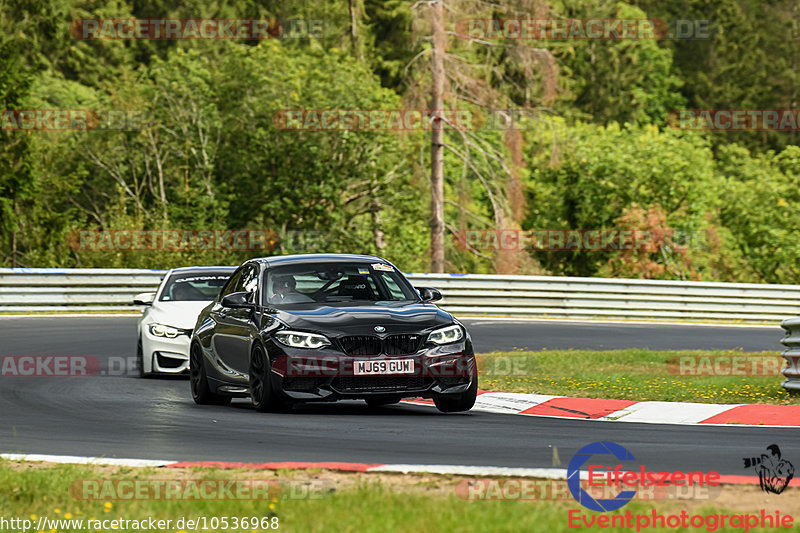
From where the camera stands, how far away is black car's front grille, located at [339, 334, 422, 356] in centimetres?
1175

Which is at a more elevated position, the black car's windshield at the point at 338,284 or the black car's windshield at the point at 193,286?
the black car's windshield at the point at 338,284

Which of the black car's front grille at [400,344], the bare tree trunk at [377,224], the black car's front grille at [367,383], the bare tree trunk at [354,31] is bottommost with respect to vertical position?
the bare tree trunk at [377,224]

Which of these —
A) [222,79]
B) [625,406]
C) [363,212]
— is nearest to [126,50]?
[222,79]

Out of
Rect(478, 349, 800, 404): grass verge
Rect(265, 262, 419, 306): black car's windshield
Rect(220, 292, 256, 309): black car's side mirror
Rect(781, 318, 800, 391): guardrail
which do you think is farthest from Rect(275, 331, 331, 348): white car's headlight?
Rect(781, 318, 800, 391): guardrail

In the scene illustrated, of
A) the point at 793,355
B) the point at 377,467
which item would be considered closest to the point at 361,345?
the point at 377,467

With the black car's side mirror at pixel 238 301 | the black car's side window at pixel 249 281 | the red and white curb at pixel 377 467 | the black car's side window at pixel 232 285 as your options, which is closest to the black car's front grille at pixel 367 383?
the black car's side mirror at pixel 238 301

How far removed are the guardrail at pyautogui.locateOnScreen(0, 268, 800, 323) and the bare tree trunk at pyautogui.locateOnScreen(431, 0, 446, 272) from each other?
18.5 ft

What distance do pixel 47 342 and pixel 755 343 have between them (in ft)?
40.8

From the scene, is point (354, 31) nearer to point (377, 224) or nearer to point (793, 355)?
point (377, 224)

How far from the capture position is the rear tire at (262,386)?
11961 millimetres

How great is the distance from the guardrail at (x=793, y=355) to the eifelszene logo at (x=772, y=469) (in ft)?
15.0

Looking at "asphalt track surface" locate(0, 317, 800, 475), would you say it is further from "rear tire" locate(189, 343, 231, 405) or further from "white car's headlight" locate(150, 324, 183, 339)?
"white car's headlight" locate(150, 324, 183, 339)

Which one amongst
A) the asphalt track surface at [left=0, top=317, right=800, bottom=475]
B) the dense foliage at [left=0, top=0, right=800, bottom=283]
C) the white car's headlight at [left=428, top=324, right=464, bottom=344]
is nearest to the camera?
the asphalt track surface at [left=0, top=317, right=800, bottom=475]

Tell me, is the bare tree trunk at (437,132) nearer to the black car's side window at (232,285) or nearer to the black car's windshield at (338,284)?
the black car's side window at (232,285)
